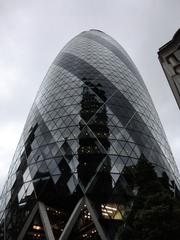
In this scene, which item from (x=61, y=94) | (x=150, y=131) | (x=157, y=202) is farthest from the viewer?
(x=61, y=94)

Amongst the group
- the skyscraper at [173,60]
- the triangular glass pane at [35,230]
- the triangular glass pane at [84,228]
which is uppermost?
the skyscraper at [173,60]

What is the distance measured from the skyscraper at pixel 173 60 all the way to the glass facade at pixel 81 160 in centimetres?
824

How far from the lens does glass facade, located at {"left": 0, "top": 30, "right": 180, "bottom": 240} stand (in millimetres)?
18125

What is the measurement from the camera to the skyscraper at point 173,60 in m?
12.8

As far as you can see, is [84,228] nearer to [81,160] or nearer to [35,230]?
[35,230]

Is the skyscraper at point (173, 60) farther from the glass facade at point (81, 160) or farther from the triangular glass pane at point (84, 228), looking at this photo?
the triangular glass pane at point (84, 228)

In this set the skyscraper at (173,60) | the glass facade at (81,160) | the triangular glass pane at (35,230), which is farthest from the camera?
the triangular glass pane at (35,230)

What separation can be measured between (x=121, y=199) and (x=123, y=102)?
11649mm

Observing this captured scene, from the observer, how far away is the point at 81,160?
66.7ft

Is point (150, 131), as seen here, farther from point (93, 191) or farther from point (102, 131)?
point (93, 191)

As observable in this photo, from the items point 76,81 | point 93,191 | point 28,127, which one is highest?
point 76,81

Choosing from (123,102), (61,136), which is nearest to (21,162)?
(61,136)

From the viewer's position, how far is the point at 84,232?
19.1 m

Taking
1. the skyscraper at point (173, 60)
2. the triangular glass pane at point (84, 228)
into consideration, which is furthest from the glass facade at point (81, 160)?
the skyscraper at point (173, 60)
